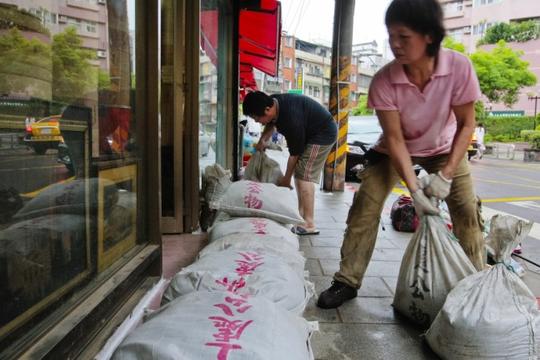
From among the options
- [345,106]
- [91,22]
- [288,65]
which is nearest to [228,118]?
[345,106]

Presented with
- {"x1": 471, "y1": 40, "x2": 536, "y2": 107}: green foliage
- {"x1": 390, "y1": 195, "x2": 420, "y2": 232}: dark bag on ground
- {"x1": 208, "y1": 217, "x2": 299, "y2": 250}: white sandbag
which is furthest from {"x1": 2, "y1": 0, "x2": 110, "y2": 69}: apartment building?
{"x1": 471, "y1": 40, "x2": 536, "y2": 107}: green foliage

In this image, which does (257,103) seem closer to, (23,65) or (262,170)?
(262,170)

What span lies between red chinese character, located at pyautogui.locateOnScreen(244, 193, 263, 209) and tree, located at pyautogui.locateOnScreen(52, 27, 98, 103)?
1617 mm

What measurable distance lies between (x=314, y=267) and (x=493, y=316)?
1644 millimetres

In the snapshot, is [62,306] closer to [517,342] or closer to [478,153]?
[517,342]

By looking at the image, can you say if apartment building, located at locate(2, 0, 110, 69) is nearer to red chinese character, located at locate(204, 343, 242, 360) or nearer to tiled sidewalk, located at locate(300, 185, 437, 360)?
red chinese character, located at locate(204, 343, 242, 360)

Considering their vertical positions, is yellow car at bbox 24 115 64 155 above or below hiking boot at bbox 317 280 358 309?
above

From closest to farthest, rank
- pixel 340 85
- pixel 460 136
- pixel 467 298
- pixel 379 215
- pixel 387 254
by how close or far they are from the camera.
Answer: pixel 467 298
pixel 460 136
pixel 379 215
pixel 387 254
pixel 340 85

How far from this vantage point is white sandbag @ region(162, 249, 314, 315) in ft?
5.63

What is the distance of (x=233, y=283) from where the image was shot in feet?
5.68

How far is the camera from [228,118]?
692 centimetres

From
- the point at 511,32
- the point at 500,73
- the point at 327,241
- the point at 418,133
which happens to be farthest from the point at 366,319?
the point at 511,32

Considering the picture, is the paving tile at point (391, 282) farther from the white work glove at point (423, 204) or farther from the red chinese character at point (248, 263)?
the red chinese character at point (248, 263)

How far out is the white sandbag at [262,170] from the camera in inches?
176
